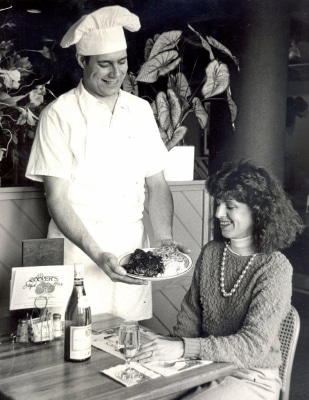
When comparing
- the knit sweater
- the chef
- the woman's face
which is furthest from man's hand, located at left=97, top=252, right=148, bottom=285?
the woman's face

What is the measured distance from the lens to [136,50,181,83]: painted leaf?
9.84 ft

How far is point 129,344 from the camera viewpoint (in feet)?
4.46

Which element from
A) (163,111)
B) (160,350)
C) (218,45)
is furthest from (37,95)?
(160,350)

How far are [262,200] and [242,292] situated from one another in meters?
0.30

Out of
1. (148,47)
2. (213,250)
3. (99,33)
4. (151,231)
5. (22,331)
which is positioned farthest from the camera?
(148,47)

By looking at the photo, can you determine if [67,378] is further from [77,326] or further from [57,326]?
[57,326]

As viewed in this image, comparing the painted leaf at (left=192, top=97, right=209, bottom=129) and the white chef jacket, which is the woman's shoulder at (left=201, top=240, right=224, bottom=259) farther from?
the painted leaf at (left=192, top=97, right=209, bottom=129)

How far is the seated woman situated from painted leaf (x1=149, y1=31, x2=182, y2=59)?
4.47ft

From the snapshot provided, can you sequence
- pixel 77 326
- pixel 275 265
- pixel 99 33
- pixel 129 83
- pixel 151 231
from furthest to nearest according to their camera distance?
pixel 129 83 < pixel 151 231 < pixel 99 33 < pixel 275 265 < pixel 77 326

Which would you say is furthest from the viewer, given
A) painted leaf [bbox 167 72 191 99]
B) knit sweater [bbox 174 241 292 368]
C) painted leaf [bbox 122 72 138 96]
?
painted leaf [bbox 167 72 191 99]

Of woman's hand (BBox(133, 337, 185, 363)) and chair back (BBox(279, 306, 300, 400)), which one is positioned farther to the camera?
chair back (BBox(279, 306, 300, 400))

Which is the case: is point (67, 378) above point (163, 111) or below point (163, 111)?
below

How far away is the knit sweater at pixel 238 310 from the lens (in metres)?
1.54

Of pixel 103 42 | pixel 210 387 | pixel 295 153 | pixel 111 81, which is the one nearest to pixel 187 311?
pixel 210 387
